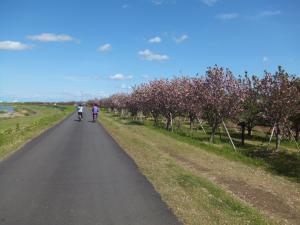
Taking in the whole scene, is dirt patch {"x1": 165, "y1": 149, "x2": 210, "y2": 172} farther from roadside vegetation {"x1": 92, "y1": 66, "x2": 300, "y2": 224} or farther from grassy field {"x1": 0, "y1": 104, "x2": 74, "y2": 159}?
grassy field {"x1": 0, "y1": 104, "x2": 74, "y2": 159}

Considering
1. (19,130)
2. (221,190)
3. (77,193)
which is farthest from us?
(19,130)

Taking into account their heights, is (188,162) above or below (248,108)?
below

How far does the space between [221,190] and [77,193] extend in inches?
152

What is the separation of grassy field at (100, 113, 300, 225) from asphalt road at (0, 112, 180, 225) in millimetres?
483

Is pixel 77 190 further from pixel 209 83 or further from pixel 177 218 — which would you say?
pixel 209 83

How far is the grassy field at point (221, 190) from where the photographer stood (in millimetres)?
9688

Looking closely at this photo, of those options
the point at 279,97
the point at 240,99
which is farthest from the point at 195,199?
the point at 240,99

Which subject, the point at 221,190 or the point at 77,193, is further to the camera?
the point at 221,190

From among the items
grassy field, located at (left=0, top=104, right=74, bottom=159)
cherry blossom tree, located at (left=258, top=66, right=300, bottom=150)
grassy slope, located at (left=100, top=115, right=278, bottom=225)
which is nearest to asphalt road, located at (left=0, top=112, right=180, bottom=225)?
grassy slope, located at (left=100, top=115, right=278, bottom=225)

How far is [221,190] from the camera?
1264 centimetres

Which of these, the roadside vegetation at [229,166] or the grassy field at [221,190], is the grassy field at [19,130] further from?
the grassy field at [221,190]

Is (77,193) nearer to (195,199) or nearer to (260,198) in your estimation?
(195,199)

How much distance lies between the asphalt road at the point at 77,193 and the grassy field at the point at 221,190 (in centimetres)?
48

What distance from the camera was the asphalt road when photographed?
28.6 ft
